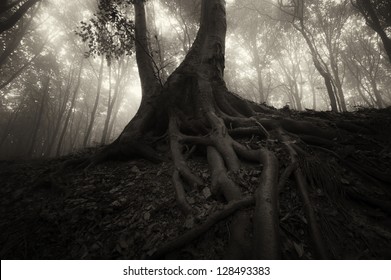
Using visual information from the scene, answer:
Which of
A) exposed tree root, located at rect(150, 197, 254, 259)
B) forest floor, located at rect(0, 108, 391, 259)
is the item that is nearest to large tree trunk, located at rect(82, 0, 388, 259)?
exposed tree root, located at rect(150, 197, 254, 259)

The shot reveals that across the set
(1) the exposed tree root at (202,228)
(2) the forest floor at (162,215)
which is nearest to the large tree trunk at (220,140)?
(1) the exposed tree root at (202,228)

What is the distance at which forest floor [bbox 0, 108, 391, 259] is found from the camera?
195 cm

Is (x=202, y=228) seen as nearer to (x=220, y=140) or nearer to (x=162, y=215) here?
(x=162, y=215)

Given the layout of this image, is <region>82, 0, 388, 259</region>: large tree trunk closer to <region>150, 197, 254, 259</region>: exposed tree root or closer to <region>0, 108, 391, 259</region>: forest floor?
<region>150, 197, 254, 259</region>: exposed tree root

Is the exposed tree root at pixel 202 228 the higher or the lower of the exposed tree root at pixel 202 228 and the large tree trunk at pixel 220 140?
the lower

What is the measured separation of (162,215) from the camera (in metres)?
2.54

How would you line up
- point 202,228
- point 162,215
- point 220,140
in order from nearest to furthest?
point 202,228 → point 162,215 → point 220,140

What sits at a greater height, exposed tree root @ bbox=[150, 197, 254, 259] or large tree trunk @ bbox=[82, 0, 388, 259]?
large tree trunk @ bbox=[82, 0, 388, 259]

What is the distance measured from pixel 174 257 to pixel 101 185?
2042mm

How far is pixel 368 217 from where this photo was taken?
84.4 inches

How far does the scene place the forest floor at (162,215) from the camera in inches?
76.7

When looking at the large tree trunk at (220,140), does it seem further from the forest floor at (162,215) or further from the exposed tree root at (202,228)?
the forest floor at (162,215)

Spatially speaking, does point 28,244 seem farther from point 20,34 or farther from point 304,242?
point 20,34

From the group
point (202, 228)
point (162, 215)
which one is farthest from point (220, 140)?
point (202, 228)
